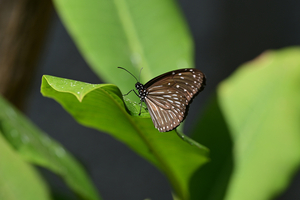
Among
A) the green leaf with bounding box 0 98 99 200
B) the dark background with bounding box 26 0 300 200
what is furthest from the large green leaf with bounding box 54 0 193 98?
the dark background with bounding box 26 0 300 200

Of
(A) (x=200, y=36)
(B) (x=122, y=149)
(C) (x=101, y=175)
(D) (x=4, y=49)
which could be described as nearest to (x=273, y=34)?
(A) (x=200, y=36)

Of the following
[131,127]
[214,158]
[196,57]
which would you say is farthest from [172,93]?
[196,57]

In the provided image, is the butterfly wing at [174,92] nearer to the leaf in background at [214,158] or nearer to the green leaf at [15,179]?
the leaf in background at [214,158]

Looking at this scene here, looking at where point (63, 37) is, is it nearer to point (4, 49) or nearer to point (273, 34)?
point (4, 49)

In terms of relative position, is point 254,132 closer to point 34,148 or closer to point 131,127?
point 131,127

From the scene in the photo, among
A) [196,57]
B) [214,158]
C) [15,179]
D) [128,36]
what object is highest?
[128,36]

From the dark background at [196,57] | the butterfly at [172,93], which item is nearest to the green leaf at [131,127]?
the butterfly at [172,93]
